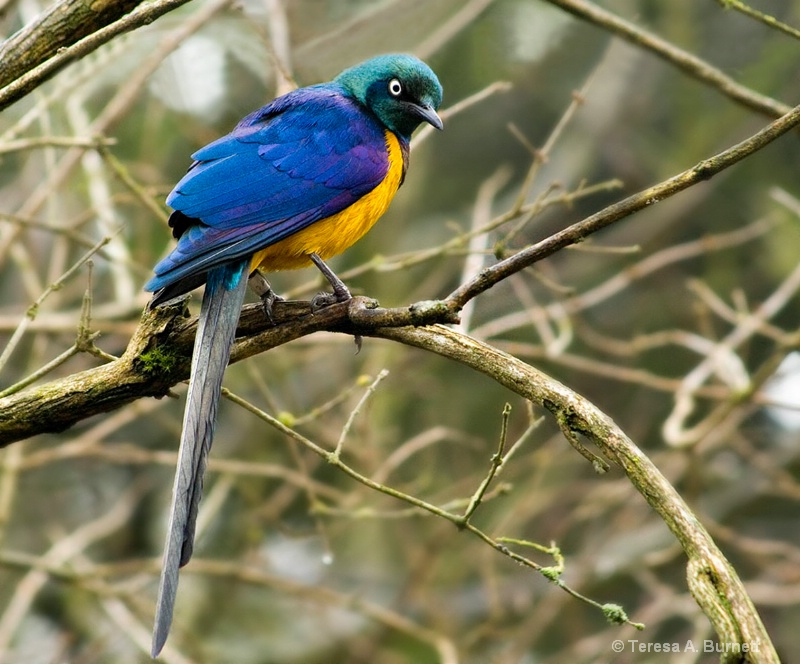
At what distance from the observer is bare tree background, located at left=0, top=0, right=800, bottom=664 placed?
6.03 meters

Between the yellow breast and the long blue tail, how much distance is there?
1.96 feet

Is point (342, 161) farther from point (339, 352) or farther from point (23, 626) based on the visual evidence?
point (23, 626)

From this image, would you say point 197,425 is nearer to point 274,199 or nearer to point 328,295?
point 328,295

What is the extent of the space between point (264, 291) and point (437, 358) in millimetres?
4229

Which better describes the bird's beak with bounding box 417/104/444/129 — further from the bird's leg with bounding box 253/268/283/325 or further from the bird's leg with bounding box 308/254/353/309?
the bird's leg with bounding box 253/268/283/325

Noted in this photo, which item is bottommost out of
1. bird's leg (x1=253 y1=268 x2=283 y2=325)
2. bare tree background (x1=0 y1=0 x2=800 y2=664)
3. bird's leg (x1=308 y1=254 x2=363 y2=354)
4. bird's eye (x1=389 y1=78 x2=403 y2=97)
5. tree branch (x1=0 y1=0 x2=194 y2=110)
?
bare tree background (x1=0 y1=0 x2=800 y2=664)

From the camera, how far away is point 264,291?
426cm

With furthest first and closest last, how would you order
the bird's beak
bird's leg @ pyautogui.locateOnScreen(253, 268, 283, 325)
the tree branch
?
the bird's beak < bird's leg @ pyautogui.locateOnScreen(253, 268, 283, 325) < the tree branch

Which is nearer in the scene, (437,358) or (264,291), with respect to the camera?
(264,291)

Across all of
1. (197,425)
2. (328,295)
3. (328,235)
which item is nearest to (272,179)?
(328,235)

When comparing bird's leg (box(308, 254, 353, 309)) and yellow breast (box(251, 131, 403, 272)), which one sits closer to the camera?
bird's leg (box(308, 254, 353, 309))

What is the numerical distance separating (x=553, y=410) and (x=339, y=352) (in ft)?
17.4

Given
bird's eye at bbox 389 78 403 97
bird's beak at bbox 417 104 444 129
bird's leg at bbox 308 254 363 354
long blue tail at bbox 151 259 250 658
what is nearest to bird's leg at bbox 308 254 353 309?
bird's leg at bbox 308 254 363 354

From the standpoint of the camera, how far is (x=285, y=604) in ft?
29.0
